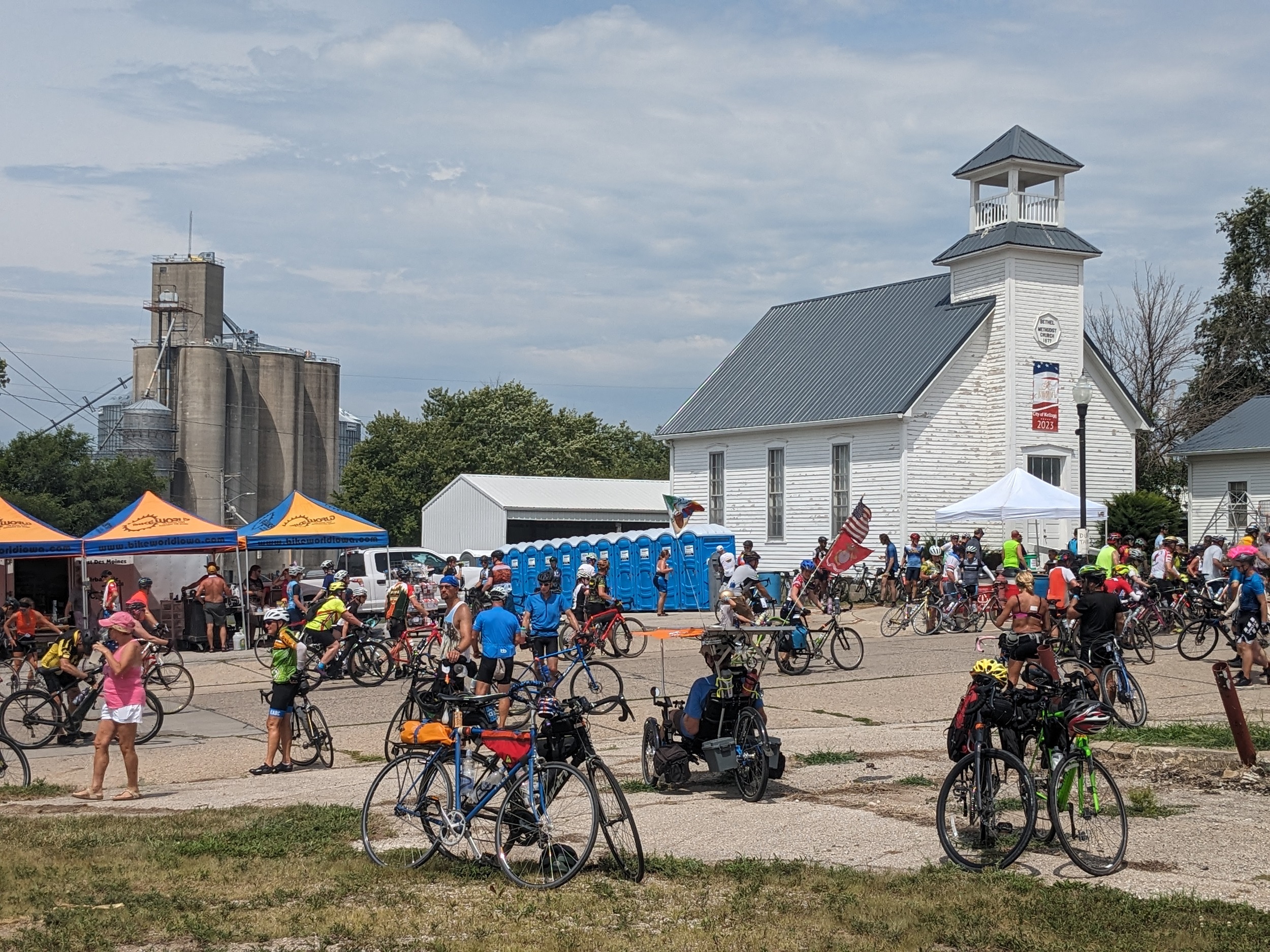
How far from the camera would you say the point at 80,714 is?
16031mm

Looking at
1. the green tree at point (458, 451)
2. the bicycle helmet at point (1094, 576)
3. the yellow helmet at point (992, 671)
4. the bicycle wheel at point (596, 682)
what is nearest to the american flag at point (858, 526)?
the bicycle wheel at point (596, 682)

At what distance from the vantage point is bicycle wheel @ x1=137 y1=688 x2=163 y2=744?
16.3 m

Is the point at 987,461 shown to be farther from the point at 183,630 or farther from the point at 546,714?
the point at 546,714

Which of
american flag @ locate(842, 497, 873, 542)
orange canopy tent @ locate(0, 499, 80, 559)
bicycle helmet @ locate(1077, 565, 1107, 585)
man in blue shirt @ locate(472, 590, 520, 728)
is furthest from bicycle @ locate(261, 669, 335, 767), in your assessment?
american flag @ locate(842, 497, 873, 542)

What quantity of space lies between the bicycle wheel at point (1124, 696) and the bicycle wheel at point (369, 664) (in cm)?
1138

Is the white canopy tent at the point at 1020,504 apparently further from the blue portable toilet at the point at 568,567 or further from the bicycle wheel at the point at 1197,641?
the blue portable toilet at the point at 568,567

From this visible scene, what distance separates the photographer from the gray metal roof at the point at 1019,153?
37.6m

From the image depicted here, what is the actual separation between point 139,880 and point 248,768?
5.73 m

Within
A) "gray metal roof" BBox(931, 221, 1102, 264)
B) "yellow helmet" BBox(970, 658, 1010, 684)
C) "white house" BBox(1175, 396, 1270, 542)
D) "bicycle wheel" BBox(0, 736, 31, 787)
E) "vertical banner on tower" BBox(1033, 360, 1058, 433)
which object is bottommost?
"bicycle wheel" BBox(0, 736, 31, 787)

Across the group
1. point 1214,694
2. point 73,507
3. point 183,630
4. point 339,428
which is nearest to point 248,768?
point 1214,694

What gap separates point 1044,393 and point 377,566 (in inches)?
744

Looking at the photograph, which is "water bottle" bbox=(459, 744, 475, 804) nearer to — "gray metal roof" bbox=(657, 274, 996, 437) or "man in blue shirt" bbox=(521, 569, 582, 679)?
"man in blue shirt" bbox=(521, 569, 582, 679)

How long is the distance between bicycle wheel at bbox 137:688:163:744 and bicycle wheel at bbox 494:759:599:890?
938 cm

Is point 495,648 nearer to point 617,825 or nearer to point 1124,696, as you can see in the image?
point 617,825
